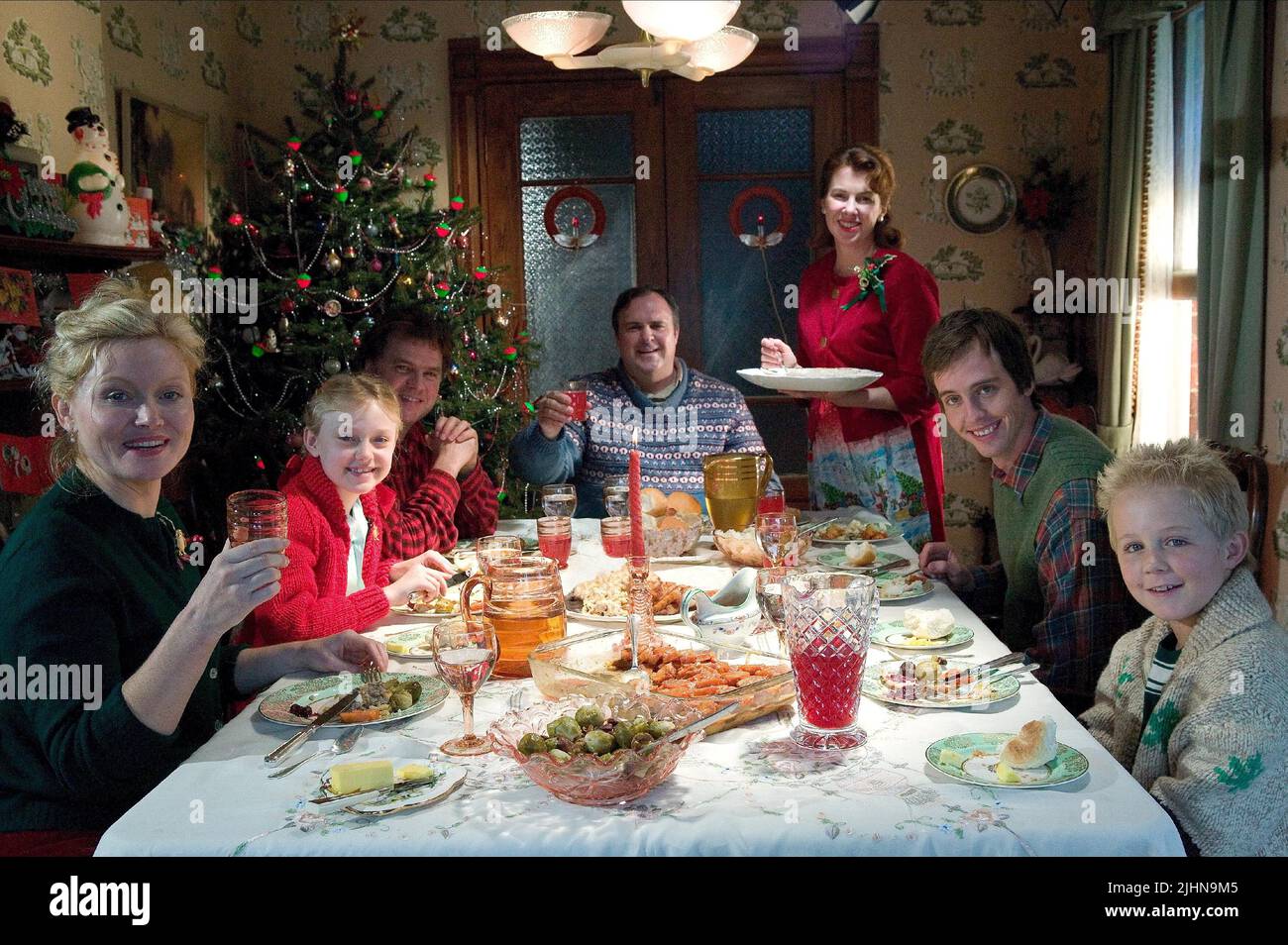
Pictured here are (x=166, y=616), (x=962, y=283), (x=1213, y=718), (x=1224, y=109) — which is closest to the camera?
(x=1213, y=718)

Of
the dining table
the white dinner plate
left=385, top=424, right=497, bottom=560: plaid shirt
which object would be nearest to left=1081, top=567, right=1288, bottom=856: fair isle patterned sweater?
the dining table

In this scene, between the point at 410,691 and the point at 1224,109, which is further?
the point at 1224,109

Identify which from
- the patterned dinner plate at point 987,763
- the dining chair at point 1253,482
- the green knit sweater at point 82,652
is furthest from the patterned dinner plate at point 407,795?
the dining chair at point 1253,482

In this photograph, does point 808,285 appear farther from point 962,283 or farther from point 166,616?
point 166,616

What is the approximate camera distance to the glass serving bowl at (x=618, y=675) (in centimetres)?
146

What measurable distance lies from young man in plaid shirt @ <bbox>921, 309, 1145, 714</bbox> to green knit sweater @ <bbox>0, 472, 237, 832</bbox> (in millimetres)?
1415

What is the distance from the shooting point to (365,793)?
1.28m

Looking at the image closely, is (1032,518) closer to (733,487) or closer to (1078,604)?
(1078,604)

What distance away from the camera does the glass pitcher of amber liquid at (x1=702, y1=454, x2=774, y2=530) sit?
8.46ft

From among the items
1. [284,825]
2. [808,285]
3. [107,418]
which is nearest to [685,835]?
[284,825]

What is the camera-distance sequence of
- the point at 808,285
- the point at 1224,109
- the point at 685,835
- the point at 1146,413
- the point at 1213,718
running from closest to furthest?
the point at 685,835, the point at 1213,718, the point at 1224,109, the point at 808,285, the point at 1146,413

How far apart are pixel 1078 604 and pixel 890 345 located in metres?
1.69

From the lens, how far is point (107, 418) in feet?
5.40

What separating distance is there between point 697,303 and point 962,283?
119 cm
